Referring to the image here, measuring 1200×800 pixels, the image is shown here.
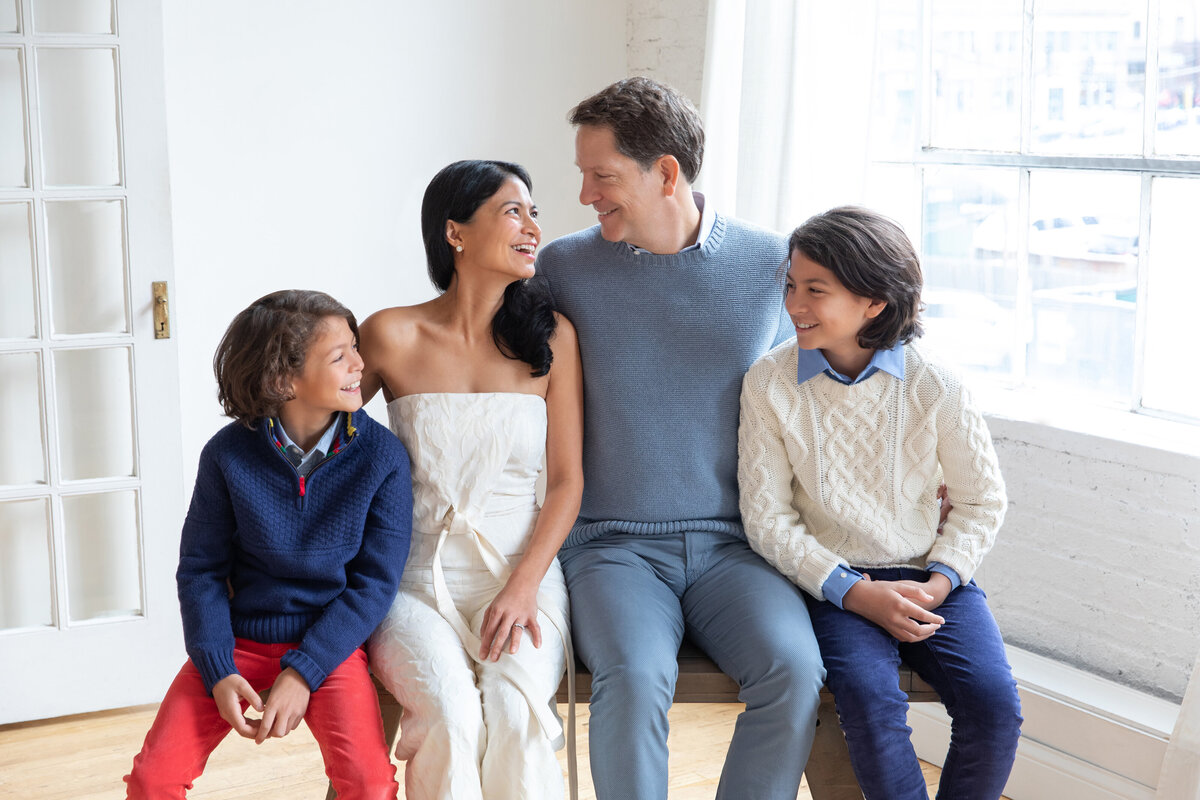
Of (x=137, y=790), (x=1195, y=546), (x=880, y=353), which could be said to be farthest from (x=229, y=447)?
(x=1195, y=546)

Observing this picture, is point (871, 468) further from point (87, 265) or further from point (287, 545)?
point (87, 265)

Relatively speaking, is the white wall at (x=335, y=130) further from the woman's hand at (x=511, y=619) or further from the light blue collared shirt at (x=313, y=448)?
the woman's hand at (x=511, y=619)

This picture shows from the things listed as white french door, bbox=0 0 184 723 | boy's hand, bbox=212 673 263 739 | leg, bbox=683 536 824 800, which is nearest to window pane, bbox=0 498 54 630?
white french door, bbox=0 0 184 723

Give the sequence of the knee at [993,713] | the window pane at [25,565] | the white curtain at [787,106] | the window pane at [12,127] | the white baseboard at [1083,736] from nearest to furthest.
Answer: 1. the knee at [993,713]
2. the white baseboard at [1083,736]
3. the white curtain at [787,106]
4. the window pane at [12,127]
5. the window pane at [25,565]

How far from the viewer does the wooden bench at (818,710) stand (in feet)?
5.80

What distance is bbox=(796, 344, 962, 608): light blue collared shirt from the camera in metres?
1.80

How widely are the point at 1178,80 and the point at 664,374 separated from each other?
1239 millimetres

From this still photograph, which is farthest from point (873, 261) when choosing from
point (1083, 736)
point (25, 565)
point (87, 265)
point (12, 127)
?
point (25, 565)

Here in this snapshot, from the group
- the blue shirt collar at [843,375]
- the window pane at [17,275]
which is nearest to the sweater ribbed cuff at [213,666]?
the blue shirt collar at [843,375]

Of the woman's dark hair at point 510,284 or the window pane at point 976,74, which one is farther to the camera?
the window pane at point 976,74

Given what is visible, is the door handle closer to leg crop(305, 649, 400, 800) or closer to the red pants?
the red pants

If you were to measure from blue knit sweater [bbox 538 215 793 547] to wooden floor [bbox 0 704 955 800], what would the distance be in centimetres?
77

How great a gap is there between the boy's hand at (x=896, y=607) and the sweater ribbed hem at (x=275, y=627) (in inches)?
33.6

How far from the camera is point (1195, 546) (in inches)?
84.0
